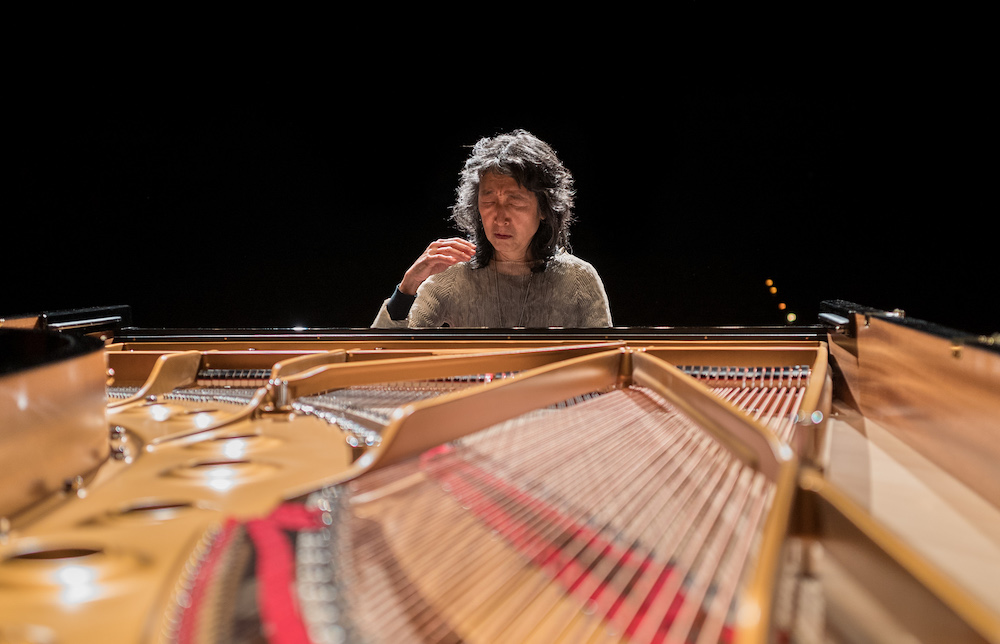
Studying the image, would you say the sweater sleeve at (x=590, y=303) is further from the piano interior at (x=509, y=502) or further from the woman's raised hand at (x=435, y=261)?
the piano interior at (x=509, y=502)

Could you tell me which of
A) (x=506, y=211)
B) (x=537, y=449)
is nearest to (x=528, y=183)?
(x=506, y=211)

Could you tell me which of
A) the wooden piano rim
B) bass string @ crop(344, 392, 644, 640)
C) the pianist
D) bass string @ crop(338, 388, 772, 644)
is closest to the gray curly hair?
the pianist

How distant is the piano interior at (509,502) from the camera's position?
2.01ft

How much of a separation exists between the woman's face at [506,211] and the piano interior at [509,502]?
185 centimetres

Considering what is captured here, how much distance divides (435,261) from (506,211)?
489mm

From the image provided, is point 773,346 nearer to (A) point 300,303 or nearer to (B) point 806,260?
(B) point 806,260

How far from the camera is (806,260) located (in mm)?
5059

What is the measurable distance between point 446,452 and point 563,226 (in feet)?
9.15

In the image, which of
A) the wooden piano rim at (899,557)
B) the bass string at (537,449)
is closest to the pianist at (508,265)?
the bass string at (537,449)

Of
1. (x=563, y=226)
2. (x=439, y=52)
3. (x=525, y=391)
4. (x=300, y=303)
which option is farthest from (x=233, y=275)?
(x=525, y=391)

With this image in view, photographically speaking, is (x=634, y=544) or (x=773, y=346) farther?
(x=773, y=346)

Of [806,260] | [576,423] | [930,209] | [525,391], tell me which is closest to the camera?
[525,391]

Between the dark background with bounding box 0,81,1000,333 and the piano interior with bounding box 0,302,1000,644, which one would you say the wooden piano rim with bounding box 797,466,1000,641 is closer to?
the piano interior with bounding box 0,302,1000,644

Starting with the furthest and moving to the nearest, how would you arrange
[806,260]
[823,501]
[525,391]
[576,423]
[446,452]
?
[806,260], [576,423], [525,391], [446,452], [823,501]
